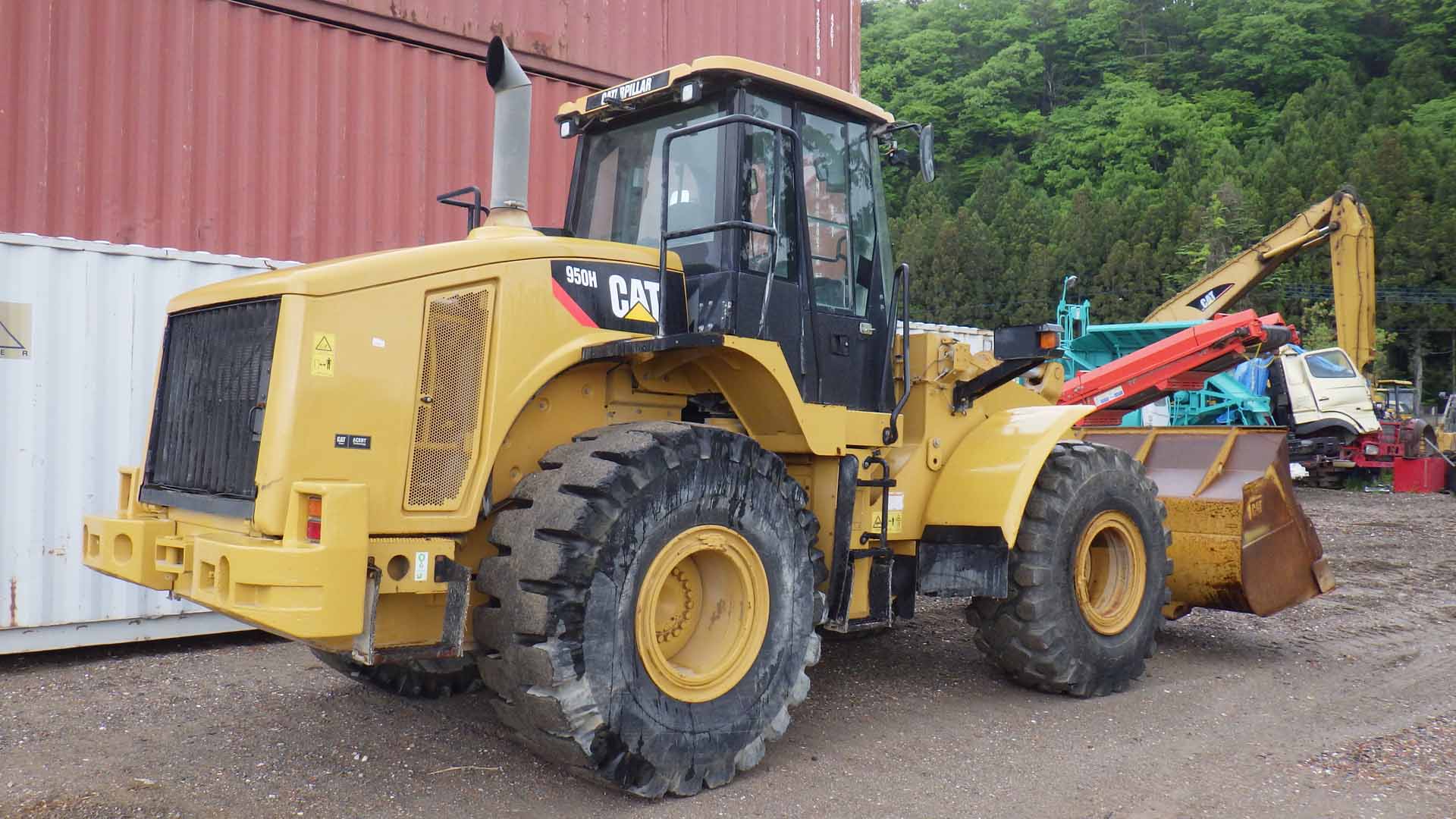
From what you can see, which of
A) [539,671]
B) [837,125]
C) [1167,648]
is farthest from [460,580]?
[1167,648]

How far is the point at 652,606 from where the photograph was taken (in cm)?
403

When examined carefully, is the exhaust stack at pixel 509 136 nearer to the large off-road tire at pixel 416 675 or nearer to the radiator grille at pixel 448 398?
the radiator grille at pixel 448 398

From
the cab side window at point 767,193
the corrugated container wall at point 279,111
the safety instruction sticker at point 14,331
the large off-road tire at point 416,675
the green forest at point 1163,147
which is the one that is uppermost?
the green forest at point 1163,147

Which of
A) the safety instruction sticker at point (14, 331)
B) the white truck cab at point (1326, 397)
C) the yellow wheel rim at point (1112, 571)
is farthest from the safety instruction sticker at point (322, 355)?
the white truck cab at point (1326, 397)

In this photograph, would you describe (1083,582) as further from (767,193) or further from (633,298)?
(633,298)

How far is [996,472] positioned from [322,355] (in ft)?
10.5

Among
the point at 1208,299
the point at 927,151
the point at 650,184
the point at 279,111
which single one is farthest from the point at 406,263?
the point at 1208,299

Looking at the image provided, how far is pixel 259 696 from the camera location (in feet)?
17.9

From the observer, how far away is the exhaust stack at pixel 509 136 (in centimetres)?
452

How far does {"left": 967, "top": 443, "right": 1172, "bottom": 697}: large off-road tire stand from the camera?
5375 mm

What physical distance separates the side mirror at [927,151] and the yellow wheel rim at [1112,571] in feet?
6.54

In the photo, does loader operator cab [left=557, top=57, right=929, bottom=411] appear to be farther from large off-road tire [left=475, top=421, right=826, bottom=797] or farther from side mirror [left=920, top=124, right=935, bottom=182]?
large off-road tire [left=475, top=421, right=826, bottom=797]

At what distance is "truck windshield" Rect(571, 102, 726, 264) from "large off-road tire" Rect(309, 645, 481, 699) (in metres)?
2.02

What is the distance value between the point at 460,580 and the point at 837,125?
9.24ft
